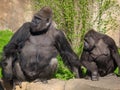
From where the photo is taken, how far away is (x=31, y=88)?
5.88 meters

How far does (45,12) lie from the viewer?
19.8 feet

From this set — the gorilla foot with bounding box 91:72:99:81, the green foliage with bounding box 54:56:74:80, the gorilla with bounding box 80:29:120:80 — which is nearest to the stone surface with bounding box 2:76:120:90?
the gorilla foot with bounding box 91:72:99:81

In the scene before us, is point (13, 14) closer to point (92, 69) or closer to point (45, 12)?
point (45, 12)

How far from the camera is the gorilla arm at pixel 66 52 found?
614cm

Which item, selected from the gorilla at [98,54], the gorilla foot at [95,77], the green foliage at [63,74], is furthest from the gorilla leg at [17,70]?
the green foliage at [63,74]

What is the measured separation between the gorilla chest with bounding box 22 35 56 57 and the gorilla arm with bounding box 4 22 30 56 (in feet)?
0.24

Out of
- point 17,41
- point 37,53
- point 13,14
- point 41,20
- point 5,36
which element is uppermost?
point 41,20

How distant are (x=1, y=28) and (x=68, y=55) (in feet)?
17.2

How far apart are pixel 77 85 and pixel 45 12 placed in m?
1.02

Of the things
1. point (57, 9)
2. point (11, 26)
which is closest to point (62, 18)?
point (57, 9)

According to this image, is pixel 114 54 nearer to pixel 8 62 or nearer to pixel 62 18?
pixel 8 62

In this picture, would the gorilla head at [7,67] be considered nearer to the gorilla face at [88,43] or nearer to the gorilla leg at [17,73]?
the gorilla leg at [17,73]

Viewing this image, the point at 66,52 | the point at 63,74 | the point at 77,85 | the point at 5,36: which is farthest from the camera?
the point at 5,36

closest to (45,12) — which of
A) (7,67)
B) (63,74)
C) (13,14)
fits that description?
(7,67)
